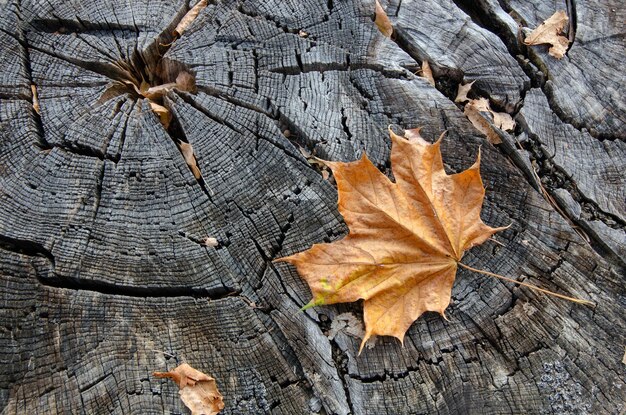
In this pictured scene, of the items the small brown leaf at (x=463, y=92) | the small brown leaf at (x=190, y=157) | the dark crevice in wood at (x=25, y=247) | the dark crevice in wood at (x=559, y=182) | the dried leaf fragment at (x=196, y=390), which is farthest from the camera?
the small brown leaf at (x=463, y=92)

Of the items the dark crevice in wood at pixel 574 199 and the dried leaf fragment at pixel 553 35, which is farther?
the dried leaf fragment at pixel 553 35

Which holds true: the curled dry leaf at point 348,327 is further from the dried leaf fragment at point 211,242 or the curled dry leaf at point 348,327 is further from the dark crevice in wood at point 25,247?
the dark crevice in wood at point 25,247

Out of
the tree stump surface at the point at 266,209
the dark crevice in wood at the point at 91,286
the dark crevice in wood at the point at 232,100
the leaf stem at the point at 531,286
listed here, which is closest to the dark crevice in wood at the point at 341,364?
the tree stump surface at the point at 266,209

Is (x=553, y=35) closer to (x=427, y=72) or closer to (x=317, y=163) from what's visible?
(x=427, y=72)

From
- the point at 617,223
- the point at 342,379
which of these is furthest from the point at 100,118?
the point at 617,223

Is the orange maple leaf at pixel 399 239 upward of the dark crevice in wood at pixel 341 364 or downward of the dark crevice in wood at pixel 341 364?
upward

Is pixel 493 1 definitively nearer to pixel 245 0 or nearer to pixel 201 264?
pixel 245 0
